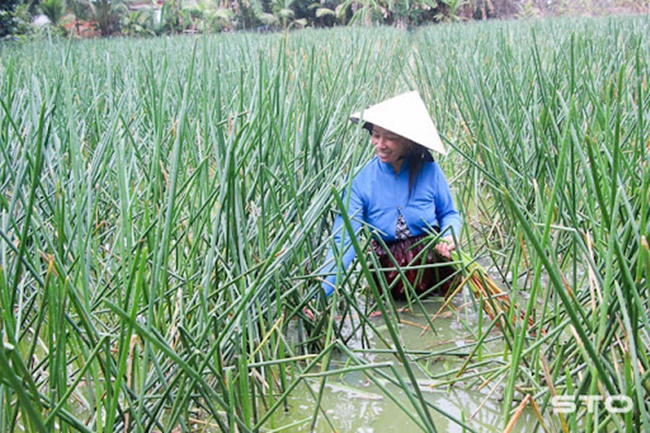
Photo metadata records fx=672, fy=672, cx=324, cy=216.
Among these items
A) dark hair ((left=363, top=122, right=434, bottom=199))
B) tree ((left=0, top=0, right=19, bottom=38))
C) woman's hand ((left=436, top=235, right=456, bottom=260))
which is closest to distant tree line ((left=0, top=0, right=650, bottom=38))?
tree ((left=0, top=0, right=19, bottom=38))

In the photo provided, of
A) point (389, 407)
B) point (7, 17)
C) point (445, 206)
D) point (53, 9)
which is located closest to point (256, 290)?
point (389, 407)

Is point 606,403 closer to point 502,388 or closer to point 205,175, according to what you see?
point 502,388

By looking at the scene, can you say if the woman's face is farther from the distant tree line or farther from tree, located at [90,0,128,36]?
tree, located at [90,0,128,36]

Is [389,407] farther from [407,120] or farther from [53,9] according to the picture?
[53,9]

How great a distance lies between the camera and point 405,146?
67.5 inches

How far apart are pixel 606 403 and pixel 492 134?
1023 mm

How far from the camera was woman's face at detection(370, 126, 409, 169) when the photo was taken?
1.68 m

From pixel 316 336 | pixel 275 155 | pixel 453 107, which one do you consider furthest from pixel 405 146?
pixel 453 107

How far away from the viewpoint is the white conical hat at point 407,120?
161 centimetres

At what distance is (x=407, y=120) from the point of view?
163 centimetres

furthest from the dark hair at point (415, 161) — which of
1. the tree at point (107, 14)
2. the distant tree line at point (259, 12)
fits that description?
the tree at point (107, 14)

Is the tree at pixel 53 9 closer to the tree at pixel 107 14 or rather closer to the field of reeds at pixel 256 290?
the tree at pixel 107 14

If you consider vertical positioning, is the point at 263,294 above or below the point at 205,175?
below

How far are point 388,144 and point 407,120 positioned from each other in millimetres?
85
